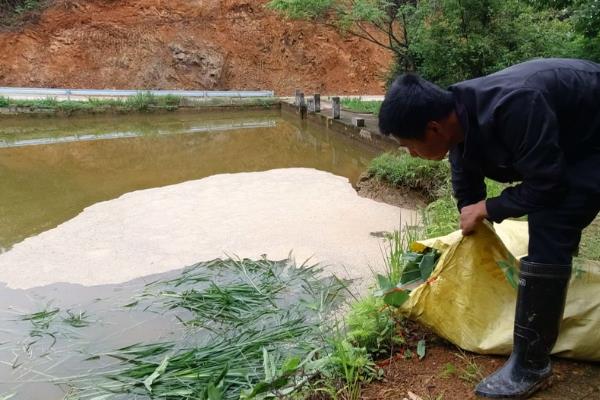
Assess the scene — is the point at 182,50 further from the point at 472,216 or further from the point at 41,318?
the point at 472,216

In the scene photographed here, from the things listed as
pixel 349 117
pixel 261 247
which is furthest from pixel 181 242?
pixel 349 117

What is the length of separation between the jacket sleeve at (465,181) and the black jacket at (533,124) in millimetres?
127

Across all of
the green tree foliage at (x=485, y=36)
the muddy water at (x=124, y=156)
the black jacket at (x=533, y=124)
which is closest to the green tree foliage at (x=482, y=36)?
the green tree foliage at (x=485, y=36)

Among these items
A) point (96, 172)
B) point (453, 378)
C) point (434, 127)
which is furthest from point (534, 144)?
point (96, 172)

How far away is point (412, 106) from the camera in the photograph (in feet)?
4.58

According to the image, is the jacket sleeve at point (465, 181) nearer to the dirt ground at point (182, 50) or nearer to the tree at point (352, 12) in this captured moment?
the tree at point (352, 12)

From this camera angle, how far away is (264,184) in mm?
5805

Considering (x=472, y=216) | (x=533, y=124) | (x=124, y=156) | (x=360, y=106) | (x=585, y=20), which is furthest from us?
(x=360, y=106)

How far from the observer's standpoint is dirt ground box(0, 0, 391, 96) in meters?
14.8

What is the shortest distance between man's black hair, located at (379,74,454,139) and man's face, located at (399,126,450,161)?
2cm

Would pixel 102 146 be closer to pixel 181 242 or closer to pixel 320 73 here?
pixel 181 242

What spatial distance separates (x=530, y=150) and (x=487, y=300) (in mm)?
651

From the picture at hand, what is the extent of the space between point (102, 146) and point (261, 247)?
5.86 m

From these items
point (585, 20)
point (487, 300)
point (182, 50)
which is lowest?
point (487, 300)
